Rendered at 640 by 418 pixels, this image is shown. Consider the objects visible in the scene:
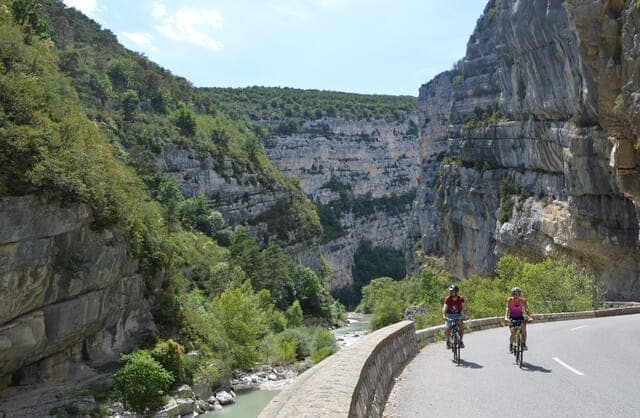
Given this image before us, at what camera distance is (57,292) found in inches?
A: 1112

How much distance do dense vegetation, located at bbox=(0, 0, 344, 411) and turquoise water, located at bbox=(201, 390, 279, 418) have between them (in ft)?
7.35

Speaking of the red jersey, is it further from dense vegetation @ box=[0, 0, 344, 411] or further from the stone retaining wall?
dense vegetation @ box=[0, 0, 344, 411]

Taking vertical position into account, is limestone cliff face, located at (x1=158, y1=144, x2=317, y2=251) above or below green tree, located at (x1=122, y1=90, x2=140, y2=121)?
below

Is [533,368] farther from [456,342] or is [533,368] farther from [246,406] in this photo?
[246,406]

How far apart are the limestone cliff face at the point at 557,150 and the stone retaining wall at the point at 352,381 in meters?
24.4

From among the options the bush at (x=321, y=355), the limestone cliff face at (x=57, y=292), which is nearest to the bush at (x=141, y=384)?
the limestone cliff face at (x=57, y=292)

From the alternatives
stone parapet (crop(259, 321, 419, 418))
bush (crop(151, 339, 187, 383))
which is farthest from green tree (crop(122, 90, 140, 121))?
stone parapet (crop(259, 321, 419, 418))

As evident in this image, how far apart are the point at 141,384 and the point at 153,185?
3665 centimetres

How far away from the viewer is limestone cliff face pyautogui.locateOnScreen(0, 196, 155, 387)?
25.6m

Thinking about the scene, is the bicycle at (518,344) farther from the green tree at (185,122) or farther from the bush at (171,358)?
the green tree at (185,122)

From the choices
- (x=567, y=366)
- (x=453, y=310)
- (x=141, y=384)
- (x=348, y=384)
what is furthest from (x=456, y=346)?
(x=141, y=384)

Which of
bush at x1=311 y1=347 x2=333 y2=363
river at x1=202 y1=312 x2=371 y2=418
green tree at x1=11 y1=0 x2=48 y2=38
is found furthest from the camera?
green tree at x1=11 y1=0 x2=48 y2=38

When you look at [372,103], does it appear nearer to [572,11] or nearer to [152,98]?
[152,98]

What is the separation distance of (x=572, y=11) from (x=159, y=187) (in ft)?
141
